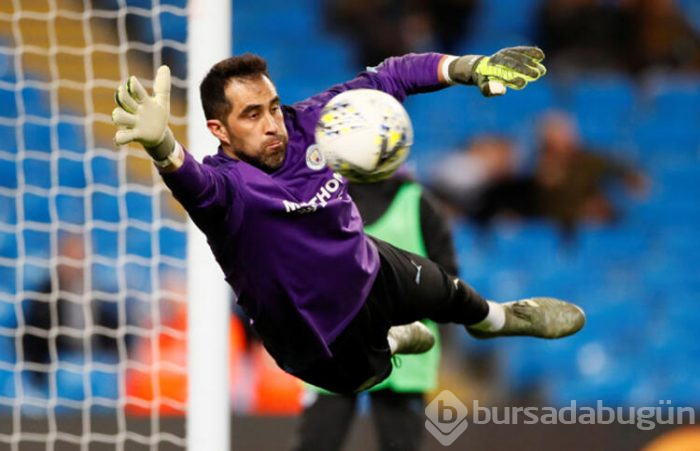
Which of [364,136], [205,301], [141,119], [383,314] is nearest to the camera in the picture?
[141,119]

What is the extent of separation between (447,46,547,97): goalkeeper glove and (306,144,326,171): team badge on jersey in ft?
1.82

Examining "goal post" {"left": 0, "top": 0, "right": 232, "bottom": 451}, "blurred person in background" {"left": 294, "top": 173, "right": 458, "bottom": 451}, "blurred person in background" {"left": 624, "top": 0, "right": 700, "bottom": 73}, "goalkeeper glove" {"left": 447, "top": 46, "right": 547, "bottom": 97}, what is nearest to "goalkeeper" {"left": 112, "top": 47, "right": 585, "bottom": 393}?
"goalkeeper glove" {"left": 447, "top": 46, "right": 547, "bottom": 97}

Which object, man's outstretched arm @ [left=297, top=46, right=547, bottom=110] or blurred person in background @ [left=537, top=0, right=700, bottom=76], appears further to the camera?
blurred person in background @ [left=537, top=0, right=700, bottom=76]

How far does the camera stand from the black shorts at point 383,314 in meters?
4.58

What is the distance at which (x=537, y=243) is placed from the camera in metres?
8.52

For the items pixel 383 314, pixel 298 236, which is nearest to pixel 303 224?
pixel 298 236

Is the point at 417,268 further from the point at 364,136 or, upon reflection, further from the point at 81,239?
the point at 81,239

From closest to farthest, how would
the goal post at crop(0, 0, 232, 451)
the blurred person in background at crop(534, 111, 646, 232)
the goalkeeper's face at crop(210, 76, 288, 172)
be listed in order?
the goalkeeper's face at crop(210, 76, 288, 172)
the goal post at crop(0, 0, 232, 451)
the blurred person in background at crop(534, 111, 646, 232)

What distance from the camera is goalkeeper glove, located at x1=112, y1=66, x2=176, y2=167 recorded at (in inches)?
148

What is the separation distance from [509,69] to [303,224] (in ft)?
2.63

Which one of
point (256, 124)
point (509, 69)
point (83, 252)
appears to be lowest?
point (83, 252)

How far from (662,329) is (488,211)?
1.29 meters

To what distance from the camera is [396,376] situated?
18.6 feet

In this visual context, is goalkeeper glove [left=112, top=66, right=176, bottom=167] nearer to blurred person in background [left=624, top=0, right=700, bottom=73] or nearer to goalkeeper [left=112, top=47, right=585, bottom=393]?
goalkeeper [left=112, top=47, right=585, bottom=393]
